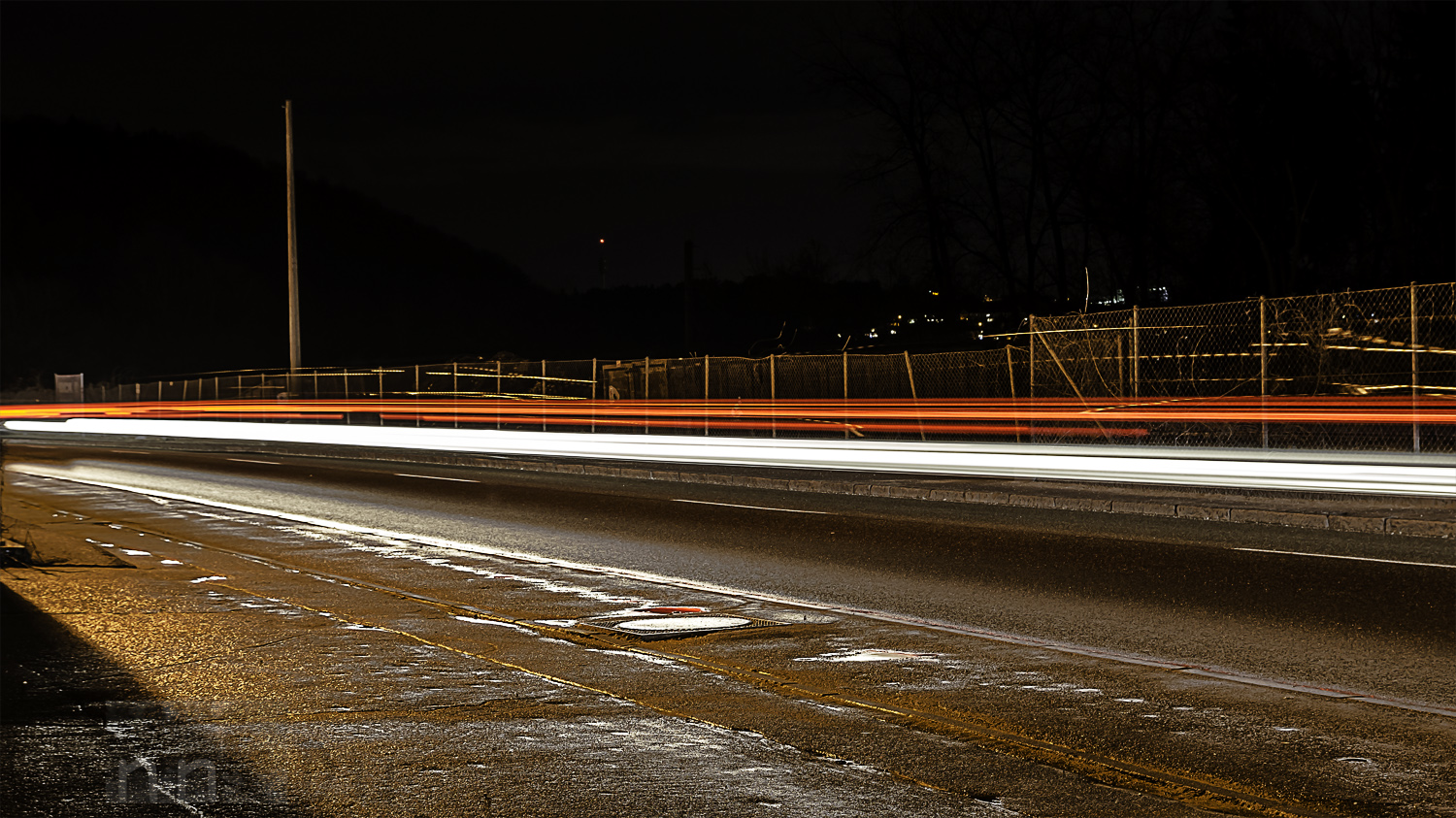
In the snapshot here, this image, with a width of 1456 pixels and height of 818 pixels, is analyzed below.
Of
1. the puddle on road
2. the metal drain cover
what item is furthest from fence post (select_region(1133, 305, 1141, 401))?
the puddle on road

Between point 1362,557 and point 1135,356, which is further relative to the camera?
point 1135,356

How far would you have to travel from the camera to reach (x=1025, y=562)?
1134 cm

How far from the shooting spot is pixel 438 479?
22.0 metres

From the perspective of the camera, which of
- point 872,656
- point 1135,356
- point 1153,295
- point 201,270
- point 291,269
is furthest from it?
point 201,270

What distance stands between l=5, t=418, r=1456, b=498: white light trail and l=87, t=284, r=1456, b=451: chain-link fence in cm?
156

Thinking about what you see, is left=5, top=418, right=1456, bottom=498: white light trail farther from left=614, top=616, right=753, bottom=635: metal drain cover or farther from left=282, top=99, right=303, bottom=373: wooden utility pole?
left=614, top=616, right=753, bottom=635: metal drain cover

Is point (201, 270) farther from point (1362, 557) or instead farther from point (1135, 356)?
point (1362, 557)

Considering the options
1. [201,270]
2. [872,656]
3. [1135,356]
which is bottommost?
[872,656]

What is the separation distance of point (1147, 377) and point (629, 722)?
2536 centimetres

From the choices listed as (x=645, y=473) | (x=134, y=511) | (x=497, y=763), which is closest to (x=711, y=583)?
(x=497, y=763)

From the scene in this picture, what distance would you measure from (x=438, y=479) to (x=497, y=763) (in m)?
16.8

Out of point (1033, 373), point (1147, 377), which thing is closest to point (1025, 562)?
point (1033, 373)

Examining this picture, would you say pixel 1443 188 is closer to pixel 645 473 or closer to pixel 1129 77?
pixel 1129 77

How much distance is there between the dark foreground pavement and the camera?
5.14 metres
